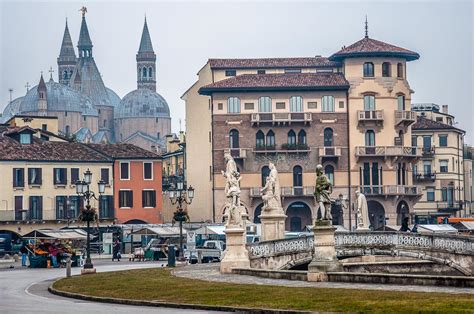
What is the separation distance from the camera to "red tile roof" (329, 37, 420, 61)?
11962 centimetres

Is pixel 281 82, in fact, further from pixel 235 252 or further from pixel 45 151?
pixel 235 252

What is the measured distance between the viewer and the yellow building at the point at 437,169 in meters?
136

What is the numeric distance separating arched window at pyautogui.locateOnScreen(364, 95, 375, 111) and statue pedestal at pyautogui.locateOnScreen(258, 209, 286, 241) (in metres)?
60.9

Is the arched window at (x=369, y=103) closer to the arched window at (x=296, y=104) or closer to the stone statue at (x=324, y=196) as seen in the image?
the arched window at (x=296, y=104)

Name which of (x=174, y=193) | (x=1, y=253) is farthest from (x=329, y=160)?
(x=174, y=193)

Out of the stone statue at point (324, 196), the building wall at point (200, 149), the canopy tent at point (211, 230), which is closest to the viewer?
the stone statue at point (324, 196)

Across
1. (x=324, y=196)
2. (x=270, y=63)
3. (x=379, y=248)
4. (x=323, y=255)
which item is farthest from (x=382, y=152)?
(x=323, y=255)

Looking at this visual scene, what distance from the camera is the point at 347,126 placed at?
12000cm

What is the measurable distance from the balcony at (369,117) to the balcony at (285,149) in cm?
526

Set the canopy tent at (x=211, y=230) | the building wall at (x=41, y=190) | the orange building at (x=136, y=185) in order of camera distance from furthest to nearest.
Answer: the orange building at (x=136, y=185)
the building wall at (x=41, y=190)
the canopy tent at (x=211, y=230)

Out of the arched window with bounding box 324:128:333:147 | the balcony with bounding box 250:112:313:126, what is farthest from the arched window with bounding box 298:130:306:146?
the arched window with bounding box 324:128:333:147

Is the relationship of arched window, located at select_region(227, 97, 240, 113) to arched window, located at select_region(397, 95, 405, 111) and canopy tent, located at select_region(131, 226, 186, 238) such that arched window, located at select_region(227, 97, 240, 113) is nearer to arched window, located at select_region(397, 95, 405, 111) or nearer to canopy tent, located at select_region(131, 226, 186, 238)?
arched window, located at select_region(397, 95, 405, 111)

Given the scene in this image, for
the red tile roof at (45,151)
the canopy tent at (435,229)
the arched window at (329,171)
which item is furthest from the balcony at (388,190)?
A: the red tile roof at (45,151)

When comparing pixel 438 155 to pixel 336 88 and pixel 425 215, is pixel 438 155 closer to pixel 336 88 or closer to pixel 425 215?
pixel 425 215
